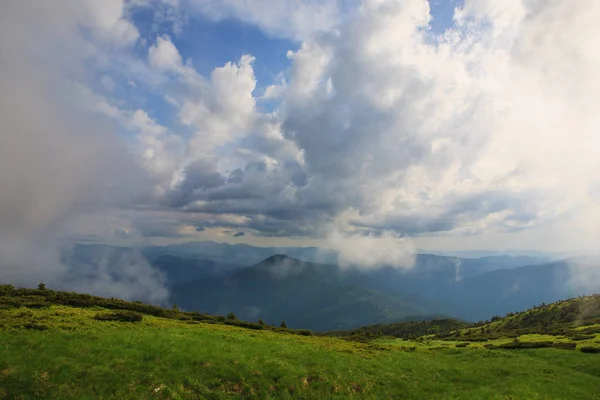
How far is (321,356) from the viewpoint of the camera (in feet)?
121

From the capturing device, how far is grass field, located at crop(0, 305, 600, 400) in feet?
74.1

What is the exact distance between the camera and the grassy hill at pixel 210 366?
2275 centimetres

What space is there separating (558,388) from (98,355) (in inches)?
1711

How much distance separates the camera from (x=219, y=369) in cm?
2811

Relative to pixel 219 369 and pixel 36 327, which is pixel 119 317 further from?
pixel 219 369

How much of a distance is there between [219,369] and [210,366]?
0.82m

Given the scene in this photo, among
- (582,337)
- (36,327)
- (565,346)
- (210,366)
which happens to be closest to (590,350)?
(565,346)

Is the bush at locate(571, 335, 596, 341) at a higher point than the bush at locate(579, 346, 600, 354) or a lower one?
lower

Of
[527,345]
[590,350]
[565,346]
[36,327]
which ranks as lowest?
[527,345]

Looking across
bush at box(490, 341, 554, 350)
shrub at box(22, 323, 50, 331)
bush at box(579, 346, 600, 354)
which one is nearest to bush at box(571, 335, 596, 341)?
bush at box(490, 341, 554, 350)

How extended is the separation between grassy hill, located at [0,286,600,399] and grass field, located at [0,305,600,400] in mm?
85

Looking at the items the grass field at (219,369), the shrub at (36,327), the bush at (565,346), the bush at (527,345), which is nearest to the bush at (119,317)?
the grass field at (219,369)

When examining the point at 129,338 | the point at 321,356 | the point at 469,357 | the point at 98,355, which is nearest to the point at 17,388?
the point at 98,355

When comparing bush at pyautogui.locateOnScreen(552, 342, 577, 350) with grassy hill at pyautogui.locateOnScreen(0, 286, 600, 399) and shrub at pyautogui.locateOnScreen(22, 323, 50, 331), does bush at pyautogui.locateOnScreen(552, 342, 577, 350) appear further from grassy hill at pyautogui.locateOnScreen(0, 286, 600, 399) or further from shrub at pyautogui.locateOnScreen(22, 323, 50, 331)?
shrub at pyautogui.locateOnScreen(22, 323, 50, 331)
